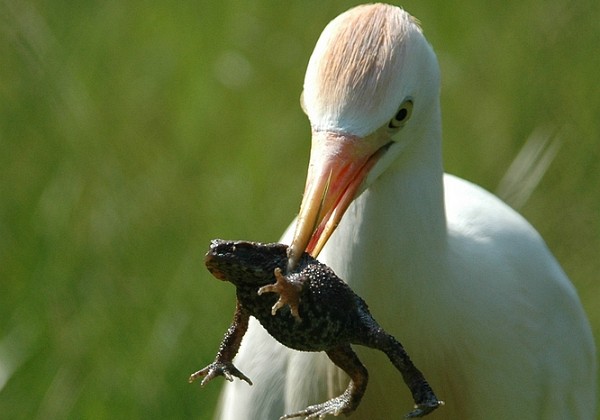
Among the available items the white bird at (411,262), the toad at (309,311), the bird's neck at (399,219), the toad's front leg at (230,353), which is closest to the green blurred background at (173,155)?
the white bird at (411,262)

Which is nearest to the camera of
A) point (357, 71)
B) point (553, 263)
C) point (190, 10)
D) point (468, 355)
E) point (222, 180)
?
point (357, 71)

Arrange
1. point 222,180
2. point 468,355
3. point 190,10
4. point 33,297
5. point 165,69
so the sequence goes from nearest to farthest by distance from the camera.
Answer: point 468,355
point 33,297
point 222,180
point 165,69
point 190,10

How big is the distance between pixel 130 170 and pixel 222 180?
342 mm

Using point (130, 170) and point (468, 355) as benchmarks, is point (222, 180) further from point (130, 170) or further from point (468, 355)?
point (468, 355)

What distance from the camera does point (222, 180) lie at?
5.71m

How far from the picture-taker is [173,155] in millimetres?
5883

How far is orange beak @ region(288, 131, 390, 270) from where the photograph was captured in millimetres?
2758

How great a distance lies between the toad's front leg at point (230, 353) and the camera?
2730mm

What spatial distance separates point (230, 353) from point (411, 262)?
0.55m

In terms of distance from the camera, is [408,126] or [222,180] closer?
[408,126]

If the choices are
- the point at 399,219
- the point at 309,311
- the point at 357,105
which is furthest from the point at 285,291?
the point at 399,219

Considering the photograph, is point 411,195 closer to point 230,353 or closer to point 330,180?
point 330,180

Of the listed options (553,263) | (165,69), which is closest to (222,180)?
(165,69)

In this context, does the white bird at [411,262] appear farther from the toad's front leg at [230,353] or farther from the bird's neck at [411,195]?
the toad's front leg at [230,353]
